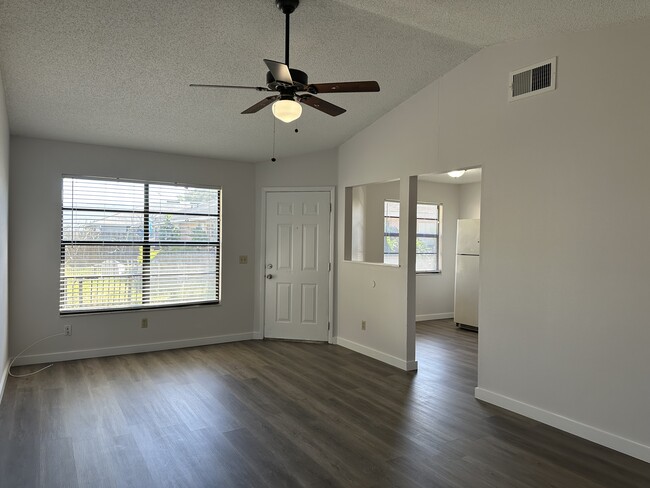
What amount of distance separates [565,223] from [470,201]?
4.76 meters

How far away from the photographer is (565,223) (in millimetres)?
3320

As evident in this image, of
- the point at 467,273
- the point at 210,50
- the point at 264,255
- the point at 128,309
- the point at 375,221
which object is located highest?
the point at 210,50

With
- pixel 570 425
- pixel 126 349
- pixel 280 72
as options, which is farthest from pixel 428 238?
pixel 280 72

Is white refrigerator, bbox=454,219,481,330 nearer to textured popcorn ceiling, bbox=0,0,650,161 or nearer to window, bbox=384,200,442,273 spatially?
window, bbox=384,200,442,273

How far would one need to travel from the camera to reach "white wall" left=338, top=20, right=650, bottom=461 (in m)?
2.94

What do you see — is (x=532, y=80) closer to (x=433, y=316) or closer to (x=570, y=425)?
(x=570, y=425)

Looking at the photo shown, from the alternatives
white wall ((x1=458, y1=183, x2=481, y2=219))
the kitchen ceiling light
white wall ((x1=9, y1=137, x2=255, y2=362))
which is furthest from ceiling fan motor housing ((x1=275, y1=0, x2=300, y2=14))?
white wall ((x1=458, y1=183, x2=481, y2=219))

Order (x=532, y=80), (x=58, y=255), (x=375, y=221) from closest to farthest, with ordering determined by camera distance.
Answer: (x=532, y=80) → (x=58, y=255) → (x=375, y=221)

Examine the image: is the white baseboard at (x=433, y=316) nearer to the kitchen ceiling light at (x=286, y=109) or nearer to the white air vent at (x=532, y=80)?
the white air vent at (x=532, y=80)

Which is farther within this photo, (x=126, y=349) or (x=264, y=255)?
(x=264, y=255)

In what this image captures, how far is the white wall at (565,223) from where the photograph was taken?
2.94 meters

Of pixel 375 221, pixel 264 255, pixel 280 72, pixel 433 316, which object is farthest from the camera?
pixel 433 316

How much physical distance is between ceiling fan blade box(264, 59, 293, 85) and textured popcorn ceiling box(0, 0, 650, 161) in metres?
0.72

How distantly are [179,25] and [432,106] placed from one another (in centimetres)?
260
